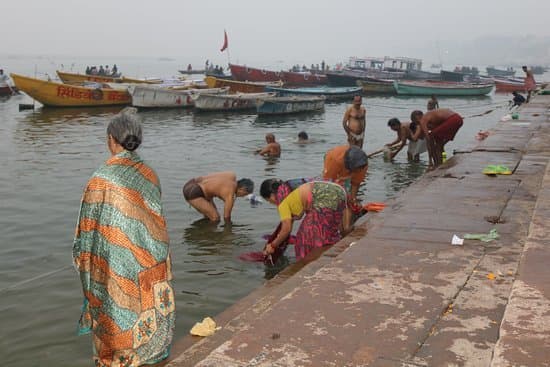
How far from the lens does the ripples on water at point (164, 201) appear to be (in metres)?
5.27

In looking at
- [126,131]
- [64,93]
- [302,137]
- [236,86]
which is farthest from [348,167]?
[236,86]

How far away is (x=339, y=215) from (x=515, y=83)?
4524 centimetres

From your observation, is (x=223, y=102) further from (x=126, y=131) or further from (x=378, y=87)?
(x=126, y=131)

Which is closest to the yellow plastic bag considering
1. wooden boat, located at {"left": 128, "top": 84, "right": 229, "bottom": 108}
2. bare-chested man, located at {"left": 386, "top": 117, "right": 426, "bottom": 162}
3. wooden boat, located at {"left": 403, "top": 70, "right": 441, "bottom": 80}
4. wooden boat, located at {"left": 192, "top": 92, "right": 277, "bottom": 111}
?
bare-chested man, located at {"left": 386, "top": 117, "right": 426, "bottom": 162}

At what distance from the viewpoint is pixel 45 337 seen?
15.9 ft

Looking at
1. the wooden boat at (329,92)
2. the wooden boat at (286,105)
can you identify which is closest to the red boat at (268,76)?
the wooden boat at (329,92)

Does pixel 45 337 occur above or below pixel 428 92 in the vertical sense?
below

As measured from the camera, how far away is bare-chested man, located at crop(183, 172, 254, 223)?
24.2ft

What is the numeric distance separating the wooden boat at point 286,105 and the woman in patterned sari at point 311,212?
17.3 metres

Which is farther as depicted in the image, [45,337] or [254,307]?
[45,337]

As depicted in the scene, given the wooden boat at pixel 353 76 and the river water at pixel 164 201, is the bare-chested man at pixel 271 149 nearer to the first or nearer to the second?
the river water at pixel 164 201

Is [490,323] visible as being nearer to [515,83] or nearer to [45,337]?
[45,337]

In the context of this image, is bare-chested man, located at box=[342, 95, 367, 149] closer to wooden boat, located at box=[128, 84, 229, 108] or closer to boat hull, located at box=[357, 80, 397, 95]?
wooden boat, located at box=[128, 84, 229, 108]

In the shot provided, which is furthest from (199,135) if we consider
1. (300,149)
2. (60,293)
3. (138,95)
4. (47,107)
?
(60,293)
